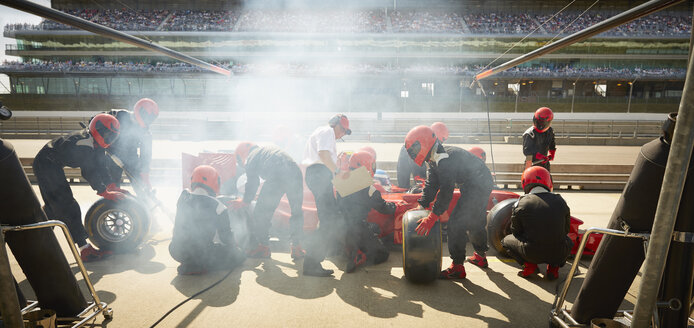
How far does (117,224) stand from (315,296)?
311 centimetres

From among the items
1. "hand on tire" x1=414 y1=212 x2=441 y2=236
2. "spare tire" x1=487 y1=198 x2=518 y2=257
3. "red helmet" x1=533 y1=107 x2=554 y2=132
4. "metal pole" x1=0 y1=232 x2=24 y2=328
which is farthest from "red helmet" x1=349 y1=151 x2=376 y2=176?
"red helmet" x1=533 y1=107 x2=554 y2=132

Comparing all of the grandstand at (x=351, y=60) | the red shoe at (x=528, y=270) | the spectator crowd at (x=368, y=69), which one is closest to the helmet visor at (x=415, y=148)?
the red shoe at (x=528, y=270)

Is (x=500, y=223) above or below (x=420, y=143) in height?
below

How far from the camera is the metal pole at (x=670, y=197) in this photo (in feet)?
5.12

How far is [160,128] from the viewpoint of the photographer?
23734 millimetres

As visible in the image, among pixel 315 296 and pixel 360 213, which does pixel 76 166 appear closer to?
pixel 315 296

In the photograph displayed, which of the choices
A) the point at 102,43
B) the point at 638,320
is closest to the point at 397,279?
the point at 638,320

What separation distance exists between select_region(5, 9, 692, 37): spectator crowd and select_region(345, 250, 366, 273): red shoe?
1397 inches

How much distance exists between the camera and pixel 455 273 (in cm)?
403

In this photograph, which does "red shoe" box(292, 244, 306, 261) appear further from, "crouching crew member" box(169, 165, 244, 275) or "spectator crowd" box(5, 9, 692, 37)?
"spectator crowd" box(5, 9, 692, 37)

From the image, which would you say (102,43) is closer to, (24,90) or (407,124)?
(24,90)

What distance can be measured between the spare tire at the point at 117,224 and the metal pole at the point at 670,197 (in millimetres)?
5184

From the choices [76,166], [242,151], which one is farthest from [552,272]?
[76,166]

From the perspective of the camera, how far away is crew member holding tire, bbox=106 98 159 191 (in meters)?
5.31
